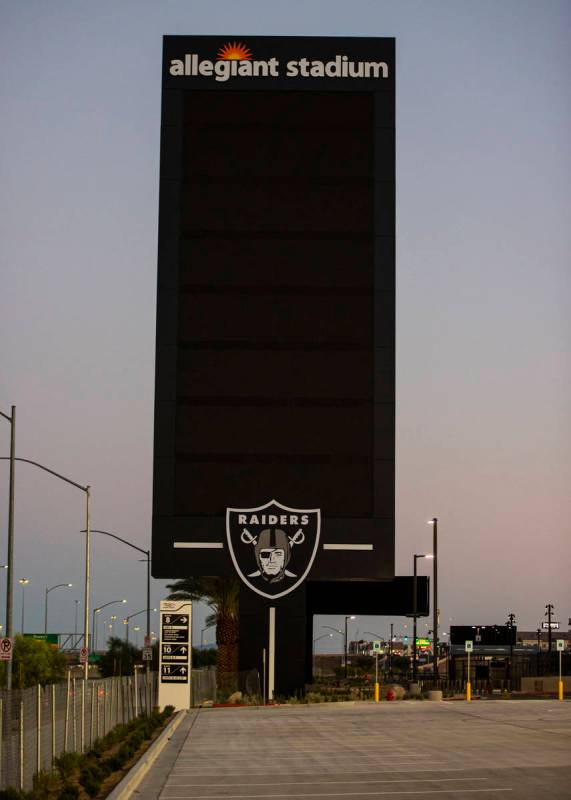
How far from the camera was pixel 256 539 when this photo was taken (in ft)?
174

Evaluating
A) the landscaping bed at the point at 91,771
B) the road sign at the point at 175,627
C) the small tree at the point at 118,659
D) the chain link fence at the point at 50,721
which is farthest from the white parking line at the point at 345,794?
the small tree at the point at 118,659

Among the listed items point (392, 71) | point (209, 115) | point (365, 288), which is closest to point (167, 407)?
point (365, 288)

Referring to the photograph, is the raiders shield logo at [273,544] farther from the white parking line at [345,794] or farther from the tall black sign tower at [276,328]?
the white parking line at [345,794]

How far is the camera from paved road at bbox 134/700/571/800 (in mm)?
21078

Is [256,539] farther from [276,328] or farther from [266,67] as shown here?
[266,67]

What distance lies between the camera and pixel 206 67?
188 feet

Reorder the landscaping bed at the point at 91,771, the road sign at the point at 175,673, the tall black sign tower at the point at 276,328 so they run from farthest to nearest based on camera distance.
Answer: the tall black sign tower at the point at 276,328
the road sign at the point at 175,673
the landscaping bed at the point at 91,771

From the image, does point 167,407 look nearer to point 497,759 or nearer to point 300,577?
point 300,577

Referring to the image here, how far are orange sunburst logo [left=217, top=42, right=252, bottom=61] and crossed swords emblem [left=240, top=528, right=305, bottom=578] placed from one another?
20799mm

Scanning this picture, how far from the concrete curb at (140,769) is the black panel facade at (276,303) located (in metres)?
17.6

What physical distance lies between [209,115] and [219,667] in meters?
25.7

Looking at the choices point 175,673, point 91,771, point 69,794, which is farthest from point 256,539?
point 69,794

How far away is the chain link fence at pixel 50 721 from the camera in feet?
61.2

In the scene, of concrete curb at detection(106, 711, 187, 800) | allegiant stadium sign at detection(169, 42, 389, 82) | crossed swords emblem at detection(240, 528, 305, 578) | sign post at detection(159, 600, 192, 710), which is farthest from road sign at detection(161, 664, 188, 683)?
allegiant stadium sign at detection(169, 42, 389, 82)
